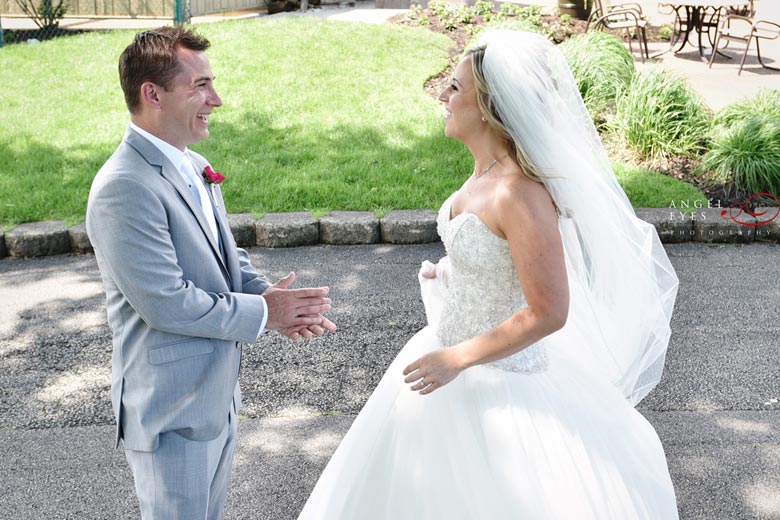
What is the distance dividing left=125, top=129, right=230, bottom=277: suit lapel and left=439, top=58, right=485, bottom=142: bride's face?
0.88 meters

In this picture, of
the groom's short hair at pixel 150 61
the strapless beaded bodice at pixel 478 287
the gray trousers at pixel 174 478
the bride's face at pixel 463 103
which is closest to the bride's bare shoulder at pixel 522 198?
the strapless beaded bodice at pixel 478 287

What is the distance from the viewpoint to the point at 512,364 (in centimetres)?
313

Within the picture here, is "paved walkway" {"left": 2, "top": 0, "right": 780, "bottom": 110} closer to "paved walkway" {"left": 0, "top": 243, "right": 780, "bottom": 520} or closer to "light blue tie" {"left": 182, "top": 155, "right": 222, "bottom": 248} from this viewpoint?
"paved walkway" {"left": 0, "top": 243, "right": 780, "bottom": 520}

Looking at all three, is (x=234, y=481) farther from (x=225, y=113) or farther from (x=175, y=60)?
(x=225, y=113)

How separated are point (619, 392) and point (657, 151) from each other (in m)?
6.30

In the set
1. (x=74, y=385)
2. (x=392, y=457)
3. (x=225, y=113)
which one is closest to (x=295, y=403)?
(x=74, y=385)

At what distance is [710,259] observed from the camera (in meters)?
7.25

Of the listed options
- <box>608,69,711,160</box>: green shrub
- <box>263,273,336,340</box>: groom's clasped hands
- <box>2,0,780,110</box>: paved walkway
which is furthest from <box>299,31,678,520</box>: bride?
<box>2,0,780,110</box>: paved walkway

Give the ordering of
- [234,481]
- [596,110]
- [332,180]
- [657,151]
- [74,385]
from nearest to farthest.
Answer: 1. [234,481]
2. [74,385]
3. [332,180]
4. [657,151]
5. [596,110]

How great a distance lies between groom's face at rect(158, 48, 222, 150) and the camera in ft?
9.30

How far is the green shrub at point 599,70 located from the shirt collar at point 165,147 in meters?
7.42

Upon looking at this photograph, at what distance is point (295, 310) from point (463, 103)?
3.03 feet

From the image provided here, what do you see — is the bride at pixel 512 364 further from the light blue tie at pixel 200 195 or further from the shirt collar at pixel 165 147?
the shirt collar at pixel 165 147

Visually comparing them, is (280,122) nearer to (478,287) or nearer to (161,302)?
(478,287)
